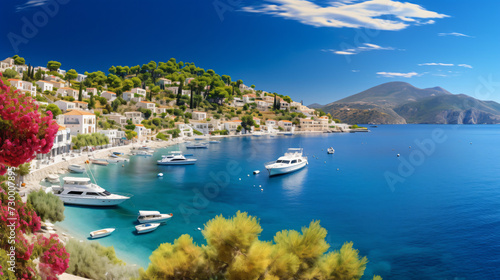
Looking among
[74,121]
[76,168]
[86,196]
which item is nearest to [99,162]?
[76,168]

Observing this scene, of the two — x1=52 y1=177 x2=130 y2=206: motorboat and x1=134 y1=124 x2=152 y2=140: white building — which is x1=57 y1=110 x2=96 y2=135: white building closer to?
A: x1=134 y1=124 x2=152 y2=140: white building

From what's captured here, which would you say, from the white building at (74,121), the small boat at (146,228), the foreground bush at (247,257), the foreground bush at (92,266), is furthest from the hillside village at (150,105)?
the foreground bush at (247,257)

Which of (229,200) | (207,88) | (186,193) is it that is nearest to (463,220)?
(229,200)

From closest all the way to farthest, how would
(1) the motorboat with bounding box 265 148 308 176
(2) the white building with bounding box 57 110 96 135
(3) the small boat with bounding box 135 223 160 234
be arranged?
(3) the small boat with bounding box 135 223 160 234 → (1) the motorboat with bounding box 265 148 308 176 → (2) the white building with bounding box 57 110 96 135

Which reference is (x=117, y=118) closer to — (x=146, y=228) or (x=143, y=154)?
(x=143, y=154)

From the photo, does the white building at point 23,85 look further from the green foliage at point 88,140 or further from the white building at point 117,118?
the green foliage at point 88,140

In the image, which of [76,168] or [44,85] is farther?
[44,85]

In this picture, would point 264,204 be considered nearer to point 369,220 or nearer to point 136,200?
point 369,220

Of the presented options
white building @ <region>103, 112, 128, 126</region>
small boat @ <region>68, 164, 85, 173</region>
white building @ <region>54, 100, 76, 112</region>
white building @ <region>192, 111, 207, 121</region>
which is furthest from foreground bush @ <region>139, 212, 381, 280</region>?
white building @ <region>192, 111, 207, 121</region>
